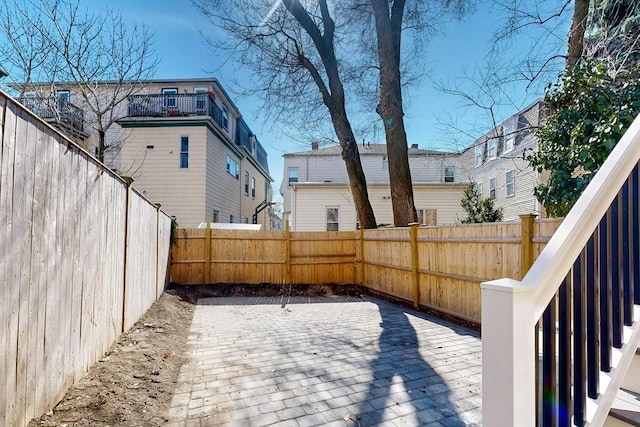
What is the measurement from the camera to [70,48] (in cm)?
826

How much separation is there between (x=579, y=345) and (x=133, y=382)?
3.35 m

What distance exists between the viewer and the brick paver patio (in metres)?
2.62

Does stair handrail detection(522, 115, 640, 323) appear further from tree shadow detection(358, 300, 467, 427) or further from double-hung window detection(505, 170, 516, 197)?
double-hung window detection(505, 170, 516, 197)

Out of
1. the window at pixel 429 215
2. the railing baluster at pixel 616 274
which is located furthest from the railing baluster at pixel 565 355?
the window at pixel 429 215

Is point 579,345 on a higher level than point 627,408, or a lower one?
higher

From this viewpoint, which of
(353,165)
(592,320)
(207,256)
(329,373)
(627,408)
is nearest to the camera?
(592,320)

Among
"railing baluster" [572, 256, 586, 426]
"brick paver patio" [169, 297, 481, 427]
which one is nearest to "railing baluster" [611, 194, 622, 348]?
"railing baluster" [572, 256, 586, 426]

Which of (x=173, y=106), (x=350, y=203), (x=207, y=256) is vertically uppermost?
(x=173, y=106)

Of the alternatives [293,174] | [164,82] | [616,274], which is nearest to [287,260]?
[616,274]

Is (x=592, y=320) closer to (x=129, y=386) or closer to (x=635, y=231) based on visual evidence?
(x=635, y=231)

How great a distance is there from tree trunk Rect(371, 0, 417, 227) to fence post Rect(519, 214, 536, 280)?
12.6ft

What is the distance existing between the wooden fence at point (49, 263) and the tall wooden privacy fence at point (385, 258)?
4899mm

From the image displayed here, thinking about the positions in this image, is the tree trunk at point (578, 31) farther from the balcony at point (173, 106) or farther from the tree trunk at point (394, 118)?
the balcony at point (173, 106)

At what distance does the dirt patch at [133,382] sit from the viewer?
2316 millimetres
